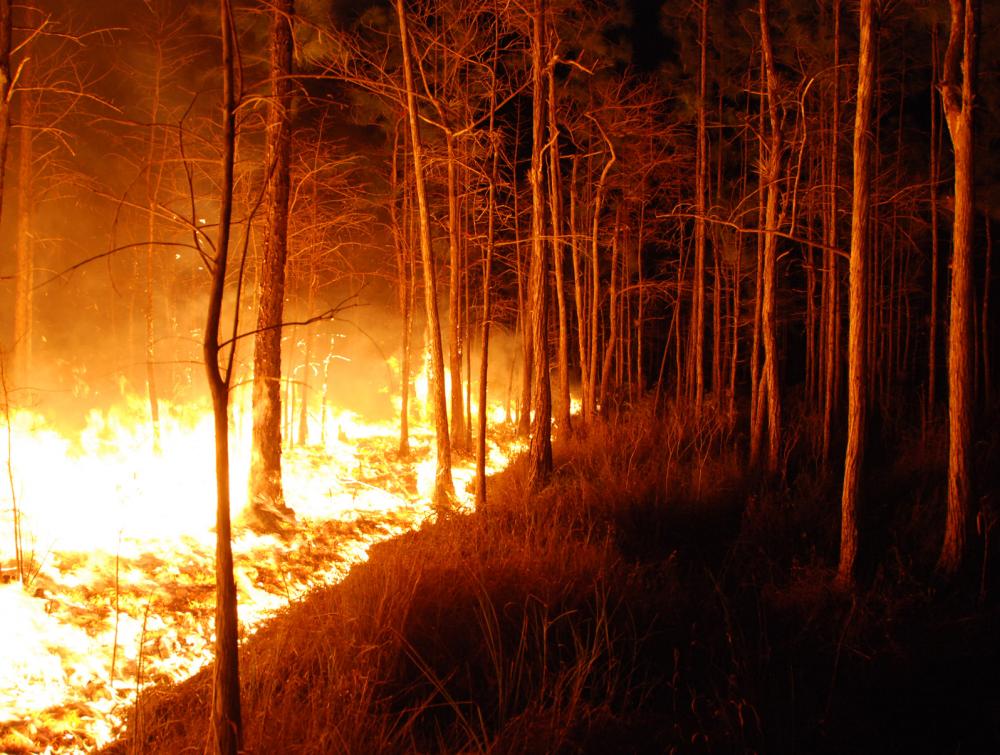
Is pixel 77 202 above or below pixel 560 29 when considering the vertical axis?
below

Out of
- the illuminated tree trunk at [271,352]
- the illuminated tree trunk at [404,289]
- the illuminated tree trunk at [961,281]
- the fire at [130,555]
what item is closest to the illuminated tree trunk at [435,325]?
the fire at [130,555]

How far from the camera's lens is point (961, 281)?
21.1 feet

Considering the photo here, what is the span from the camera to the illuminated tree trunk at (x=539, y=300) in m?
9.83

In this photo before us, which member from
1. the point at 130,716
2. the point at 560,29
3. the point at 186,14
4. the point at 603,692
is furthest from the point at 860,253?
the point at 186,14

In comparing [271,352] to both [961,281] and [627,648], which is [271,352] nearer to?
[627,648]

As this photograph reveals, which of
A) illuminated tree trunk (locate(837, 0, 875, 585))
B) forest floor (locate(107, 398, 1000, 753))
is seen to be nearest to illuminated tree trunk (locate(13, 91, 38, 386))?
forest floor (locate(107, 398, 1000, 753))

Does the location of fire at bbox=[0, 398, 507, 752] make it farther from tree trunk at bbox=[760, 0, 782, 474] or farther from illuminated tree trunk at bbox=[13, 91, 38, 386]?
tree trunk at bbox=[760, 0, 782, 474]

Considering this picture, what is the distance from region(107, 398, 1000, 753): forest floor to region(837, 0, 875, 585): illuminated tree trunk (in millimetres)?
488

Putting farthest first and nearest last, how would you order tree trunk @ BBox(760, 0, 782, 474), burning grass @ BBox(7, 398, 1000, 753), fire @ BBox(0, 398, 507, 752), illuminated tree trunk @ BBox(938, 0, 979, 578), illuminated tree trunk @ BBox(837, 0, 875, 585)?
tree trunk @ BBox(760, 0, 782, 474) → illuminated tree trunk @ BBox(938, 0, 979, 578) → illuminated tree trunk @ BBox(837, 0, 875, 585) → fire @ BBox(0, 398, 507, 752) → burning grass @ BBox(7, 398, 1000, 753)

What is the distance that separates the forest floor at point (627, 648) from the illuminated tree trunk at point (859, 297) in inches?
19.2

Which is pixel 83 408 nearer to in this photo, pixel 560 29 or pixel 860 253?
pixel 560 29

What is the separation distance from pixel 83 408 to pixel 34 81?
989 centimetres

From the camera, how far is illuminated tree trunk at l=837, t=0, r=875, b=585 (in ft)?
20.5

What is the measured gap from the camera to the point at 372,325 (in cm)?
2691
